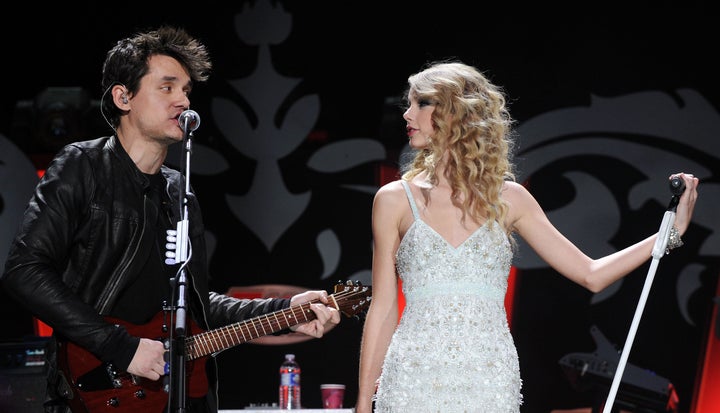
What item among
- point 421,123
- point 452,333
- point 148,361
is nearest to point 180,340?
point 148,361

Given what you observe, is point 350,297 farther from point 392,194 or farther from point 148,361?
point 148,361

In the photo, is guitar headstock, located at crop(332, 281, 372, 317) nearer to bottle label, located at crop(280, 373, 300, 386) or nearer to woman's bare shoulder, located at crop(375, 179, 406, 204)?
woman's bare shoulder, located at crop(375, 179, 406, 204)

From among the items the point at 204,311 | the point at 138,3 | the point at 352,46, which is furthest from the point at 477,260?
the point at 138,3

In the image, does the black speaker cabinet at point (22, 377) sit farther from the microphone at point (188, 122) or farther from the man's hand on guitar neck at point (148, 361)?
the microphone at point (188, 122)

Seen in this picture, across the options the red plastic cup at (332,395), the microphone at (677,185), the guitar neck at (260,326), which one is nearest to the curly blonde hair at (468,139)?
the microphone at (677,185)

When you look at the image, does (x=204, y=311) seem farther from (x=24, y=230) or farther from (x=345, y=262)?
(x=345, y=262)

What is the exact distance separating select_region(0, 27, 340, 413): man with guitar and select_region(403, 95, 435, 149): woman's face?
79 cm

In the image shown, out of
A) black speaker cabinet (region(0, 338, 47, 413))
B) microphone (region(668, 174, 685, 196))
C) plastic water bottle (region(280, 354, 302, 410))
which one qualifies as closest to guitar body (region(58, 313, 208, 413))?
black speaker cabinet (region(0, 338, 47, 413))

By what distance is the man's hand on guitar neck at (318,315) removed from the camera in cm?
356

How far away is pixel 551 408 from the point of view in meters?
5.72

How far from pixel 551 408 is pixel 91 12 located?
425 cm

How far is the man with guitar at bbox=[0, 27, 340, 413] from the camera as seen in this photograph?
123 inches

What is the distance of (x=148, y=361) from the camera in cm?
312

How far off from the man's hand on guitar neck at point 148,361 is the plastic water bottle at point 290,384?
2426 mm
